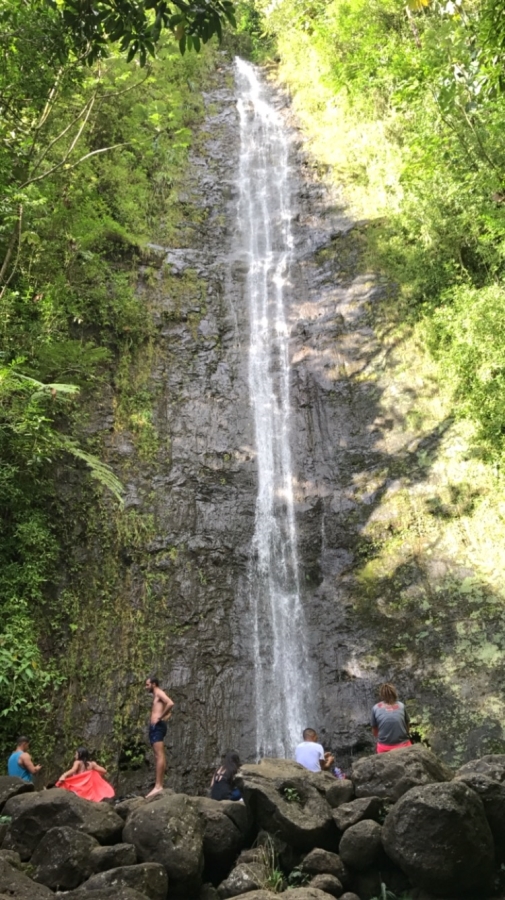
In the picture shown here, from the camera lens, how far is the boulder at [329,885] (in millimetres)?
4910

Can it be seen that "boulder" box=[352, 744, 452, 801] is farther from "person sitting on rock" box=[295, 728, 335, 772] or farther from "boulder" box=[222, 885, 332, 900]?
"person sitting on rock" box=[295, 728, 335, 772]

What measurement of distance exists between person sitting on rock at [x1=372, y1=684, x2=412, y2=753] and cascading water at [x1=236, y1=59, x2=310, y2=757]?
3.39 metres

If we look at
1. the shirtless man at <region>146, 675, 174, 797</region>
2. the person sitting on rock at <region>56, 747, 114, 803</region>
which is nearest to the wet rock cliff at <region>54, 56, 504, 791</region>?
the person sitting on rock at <region>56, 747, 114, 803</region>

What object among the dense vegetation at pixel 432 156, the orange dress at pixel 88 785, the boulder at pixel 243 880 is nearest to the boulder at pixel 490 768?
the boulder at pixel 243 880

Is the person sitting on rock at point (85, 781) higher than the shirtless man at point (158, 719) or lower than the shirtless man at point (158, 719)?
lower

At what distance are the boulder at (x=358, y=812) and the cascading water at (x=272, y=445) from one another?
15.3 ft

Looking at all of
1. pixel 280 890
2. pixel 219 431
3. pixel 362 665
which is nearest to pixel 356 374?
pixel 219 431

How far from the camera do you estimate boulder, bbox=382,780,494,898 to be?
462 cm

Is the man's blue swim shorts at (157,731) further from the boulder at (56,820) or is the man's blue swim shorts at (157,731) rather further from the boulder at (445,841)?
the boulder at (445,841)

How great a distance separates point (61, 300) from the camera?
12.4 metres

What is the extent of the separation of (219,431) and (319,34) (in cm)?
1444

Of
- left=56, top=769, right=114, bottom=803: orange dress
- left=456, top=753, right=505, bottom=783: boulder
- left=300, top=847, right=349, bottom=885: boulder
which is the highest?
left=456, top=753, right=505, bottom=783: boulder

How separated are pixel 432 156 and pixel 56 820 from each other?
1153 centimetres

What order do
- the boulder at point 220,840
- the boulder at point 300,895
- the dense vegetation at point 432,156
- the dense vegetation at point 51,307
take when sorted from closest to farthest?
the boulder at point 300,895 → the boulder at point 220,840 → the dense vegetation at point 51,307 → the dense vegetation at point 432,156
